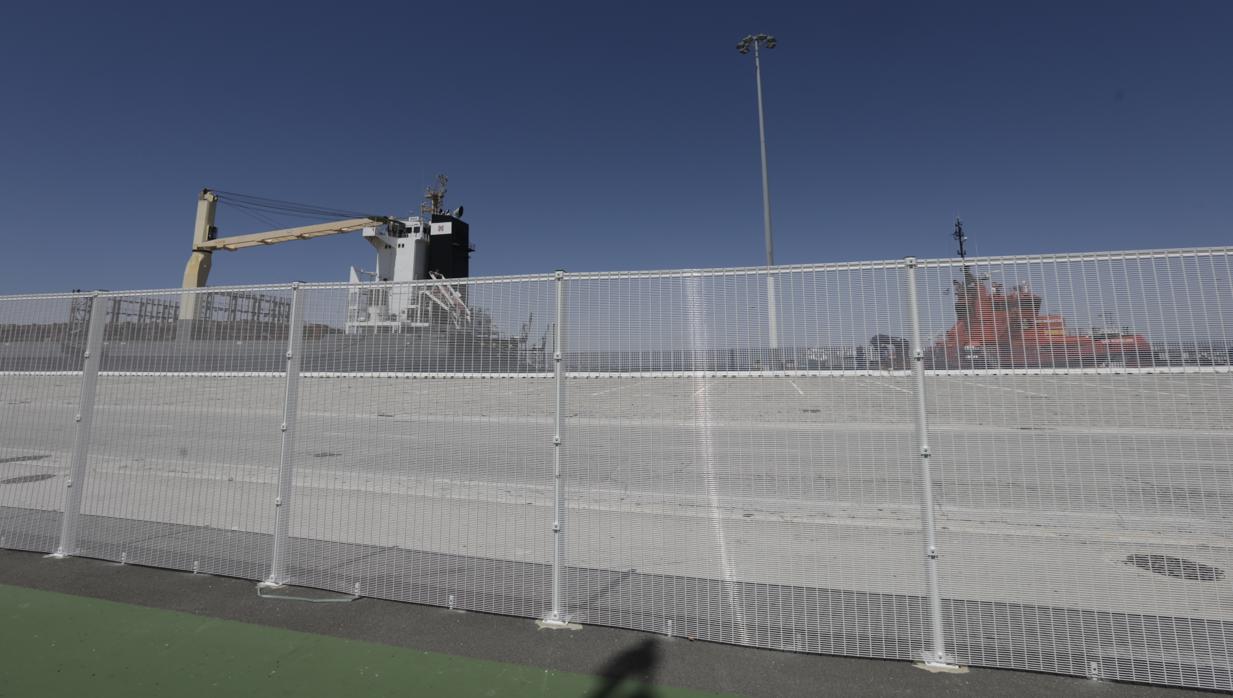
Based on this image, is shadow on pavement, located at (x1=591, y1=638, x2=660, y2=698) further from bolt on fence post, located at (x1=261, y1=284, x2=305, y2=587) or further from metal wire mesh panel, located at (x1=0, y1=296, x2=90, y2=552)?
metal wire mesh panel, located at (x1=0, y1=296, x2=90, y2=552)

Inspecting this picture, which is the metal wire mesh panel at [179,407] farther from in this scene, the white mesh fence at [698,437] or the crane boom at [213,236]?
the crane boom at [213,236]

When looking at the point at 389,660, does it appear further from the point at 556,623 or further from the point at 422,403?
the point at 422,403

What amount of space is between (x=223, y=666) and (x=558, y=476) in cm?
217

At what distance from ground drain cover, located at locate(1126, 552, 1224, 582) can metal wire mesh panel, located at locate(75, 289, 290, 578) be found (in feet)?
23.9

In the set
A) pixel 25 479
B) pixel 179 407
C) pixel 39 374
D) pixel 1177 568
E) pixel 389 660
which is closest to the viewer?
pixel 389 660

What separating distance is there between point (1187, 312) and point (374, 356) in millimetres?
5524

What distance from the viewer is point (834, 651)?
128 inches

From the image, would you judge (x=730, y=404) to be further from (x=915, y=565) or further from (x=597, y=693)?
(x=915, y=565)

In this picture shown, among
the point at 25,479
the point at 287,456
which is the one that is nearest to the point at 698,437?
the point at 287,456

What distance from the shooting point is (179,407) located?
500 cm

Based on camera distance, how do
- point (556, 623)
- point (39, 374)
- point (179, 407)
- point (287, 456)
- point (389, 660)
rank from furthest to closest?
1. point (39, 374)
2. point (179, 407)
3. point (287, 456)
4. point (556, 623)
5. point (389, 660)

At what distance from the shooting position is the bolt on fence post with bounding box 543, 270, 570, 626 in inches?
144

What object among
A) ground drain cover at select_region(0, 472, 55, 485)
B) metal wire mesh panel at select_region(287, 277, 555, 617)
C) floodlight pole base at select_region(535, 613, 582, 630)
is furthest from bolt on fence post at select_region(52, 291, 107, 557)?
floodlight pole base at select_region(535, 613, 582, 630)

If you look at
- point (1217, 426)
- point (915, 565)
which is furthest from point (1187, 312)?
point (915, 565)
